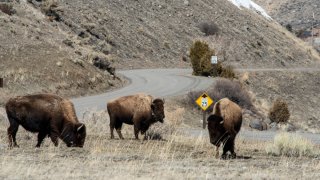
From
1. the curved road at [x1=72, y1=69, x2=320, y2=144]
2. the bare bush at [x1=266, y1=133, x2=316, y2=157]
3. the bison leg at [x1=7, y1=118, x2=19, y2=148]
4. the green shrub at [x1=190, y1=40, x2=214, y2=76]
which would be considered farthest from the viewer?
the green shrub at [x1=190, y1=40, x2=214, y2=76]

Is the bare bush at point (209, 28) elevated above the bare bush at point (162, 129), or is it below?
above

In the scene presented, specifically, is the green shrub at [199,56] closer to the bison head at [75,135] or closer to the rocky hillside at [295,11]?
the bison head at [75,135]

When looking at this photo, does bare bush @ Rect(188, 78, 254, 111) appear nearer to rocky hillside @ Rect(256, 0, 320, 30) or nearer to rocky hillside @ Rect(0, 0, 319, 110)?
rocky hillside @ Rect(0, 0, 319, 110)

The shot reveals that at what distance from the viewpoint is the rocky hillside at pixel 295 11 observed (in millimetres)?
153875

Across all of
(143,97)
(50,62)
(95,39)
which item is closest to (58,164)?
(143,97)

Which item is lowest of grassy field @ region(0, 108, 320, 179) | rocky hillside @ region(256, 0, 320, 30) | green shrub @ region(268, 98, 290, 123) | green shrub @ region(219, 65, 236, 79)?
grassy field @ region(0, 108, 320, 179)

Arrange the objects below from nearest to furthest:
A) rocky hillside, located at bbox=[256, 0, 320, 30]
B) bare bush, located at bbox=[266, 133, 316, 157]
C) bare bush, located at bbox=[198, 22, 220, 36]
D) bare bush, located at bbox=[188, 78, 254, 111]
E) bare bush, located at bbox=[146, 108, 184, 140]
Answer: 1. bare bush, located at bbox=[266, 133, 316, 157]
2. bare bush, located at bbox=[146, 108, 184, 140]
3. bare bush, located at bbox=[188, 78, 254, 111]
4. bare bush, located at bbox=[198, 22, 220, 36]
5. rocky hillside, located at bbox=[256, 0, 320, 30]

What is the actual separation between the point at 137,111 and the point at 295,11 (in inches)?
5756

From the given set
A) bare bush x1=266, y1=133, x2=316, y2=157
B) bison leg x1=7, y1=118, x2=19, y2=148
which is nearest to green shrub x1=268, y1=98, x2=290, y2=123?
bare bush x1=266, y1=133, x2=316, y2=157

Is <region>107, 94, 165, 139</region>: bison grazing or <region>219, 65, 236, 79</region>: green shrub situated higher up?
<region>219, 65, 236, 79</region>: green shrub

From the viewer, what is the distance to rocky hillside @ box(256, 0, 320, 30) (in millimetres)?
153875

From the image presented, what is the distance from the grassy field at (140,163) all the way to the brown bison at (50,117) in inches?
15.0

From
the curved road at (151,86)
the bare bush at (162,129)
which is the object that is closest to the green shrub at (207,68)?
the curved road at (151,86)

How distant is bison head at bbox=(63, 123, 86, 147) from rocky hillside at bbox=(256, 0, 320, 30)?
136782 mm
